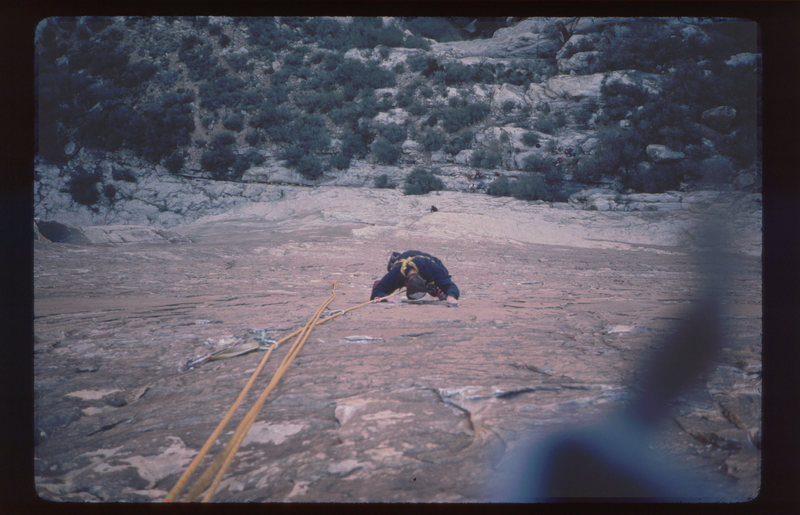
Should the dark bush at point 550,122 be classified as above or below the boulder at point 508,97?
below

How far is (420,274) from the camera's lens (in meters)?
3.70

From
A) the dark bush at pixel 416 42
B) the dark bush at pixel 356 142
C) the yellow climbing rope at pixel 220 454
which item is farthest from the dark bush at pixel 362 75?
the yellow climbing rope at pixel 220 454

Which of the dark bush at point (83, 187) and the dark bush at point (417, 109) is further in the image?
the dark bush at point (417, 109)

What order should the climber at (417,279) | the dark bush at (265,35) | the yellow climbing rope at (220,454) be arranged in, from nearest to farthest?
the yellow climbing rope at (220,454) → the climber at (417,279) → the dark bush at (265,35)

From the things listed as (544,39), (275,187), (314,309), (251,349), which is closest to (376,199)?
(275,187)

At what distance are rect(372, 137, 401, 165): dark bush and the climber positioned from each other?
10.2 metres

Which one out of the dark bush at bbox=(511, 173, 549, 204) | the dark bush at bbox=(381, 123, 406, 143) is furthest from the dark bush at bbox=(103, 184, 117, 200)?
the dark bush at bbox=(511, 173, 549, 204)

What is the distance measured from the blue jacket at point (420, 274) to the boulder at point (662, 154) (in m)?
8.82

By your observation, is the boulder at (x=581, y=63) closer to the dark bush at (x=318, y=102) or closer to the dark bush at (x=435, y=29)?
the dark bush at (x=435, y=29)

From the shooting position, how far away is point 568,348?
235 cm

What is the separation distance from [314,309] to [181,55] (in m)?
15.5

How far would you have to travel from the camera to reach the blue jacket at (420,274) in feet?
12.1

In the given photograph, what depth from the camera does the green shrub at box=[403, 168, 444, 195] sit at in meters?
11.7

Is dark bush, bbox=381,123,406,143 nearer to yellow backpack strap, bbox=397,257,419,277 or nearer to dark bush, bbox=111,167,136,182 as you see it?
dark bush, bbox=111,167,136,182
